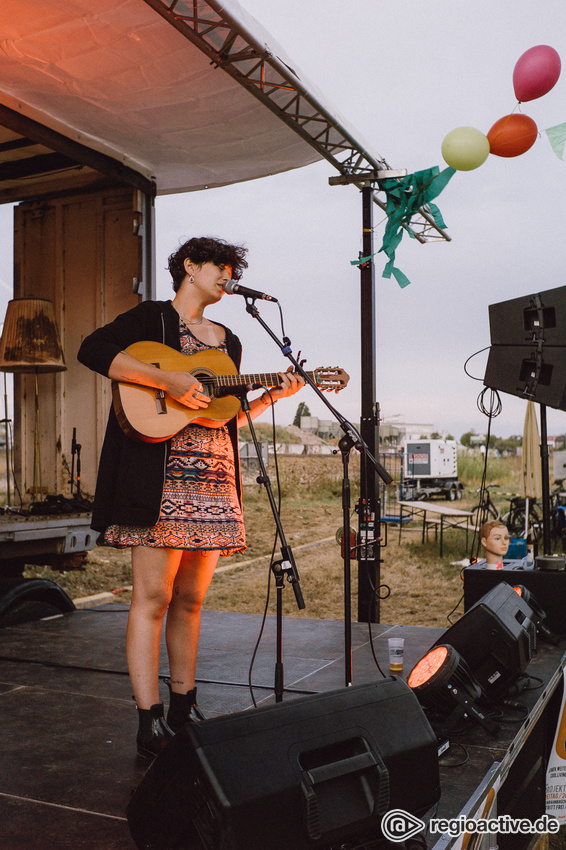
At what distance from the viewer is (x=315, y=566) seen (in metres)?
11.7

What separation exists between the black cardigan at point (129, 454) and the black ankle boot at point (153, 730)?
20.6 inches

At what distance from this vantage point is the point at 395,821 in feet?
4.45

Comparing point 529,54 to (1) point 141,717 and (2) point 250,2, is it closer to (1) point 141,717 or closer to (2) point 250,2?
(2) point 250,2

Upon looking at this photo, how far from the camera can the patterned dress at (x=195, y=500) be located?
190cm

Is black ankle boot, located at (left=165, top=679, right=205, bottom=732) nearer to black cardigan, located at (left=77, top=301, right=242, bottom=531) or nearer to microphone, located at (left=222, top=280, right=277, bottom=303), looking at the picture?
black cardigan, located at (left=77, top=301, right=242, bottom=531)

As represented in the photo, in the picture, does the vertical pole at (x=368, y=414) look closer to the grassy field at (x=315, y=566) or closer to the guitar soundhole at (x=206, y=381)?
the guitar soundhole at (x=206, y=381)

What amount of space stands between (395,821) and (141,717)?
0.83 m

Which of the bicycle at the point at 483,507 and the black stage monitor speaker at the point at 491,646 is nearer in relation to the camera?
the black stage monitor speaker at the point at 491,646

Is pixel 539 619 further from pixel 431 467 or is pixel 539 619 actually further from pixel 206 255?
pixel 431 467

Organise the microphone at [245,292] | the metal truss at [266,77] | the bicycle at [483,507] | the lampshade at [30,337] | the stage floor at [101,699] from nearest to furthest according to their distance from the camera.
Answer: the stage floor at [101,699]
the microphone at [245,292]
the metal truss at [266,77]
the bicycle at [483,507]
the lampshade at [30,337]

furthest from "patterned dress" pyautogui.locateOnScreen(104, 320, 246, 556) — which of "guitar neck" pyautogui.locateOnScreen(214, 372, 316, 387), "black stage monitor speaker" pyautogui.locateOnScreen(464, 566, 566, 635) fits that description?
"black stage monitor speaker" pyautogui.locateOnScreen(464, 566, 566, 635)

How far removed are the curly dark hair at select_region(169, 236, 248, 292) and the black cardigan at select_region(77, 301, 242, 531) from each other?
129mm

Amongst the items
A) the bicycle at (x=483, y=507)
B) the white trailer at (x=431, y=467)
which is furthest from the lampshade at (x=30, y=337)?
the white trailer at (x=431, y=467)

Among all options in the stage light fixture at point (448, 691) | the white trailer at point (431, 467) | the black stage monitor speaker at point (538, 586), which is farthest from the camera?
the white trailer at point (431, 467)
